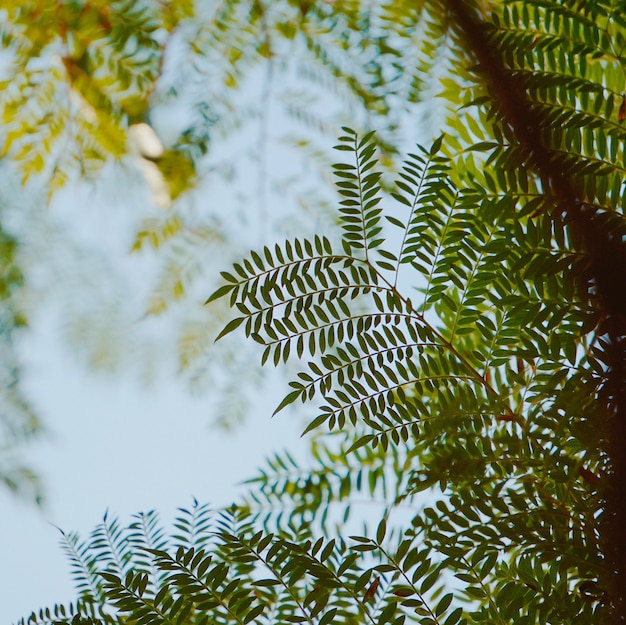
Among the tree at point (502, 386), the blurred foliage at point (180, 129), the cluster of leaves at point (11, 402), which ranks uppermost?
the blurred foliage at point (180, 129)

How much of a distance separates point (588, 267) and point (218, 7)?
69 cm

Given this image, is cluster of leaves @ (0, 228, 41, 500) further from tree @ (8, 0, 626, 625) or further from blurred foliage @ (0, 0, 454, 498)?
tree @ (8, 0, 626, 625)

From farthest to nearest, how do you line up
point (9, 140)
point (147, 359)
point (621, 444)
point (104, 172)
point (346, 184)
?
point (147, 359) < point (104, 172) < point (9, 140) < point (346, 184) < point (621, 444)

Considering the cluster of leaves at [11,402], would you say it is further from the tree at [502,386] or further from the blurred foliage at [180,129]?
the tree at [502,386]

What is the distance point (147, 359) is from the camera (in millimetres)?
1146

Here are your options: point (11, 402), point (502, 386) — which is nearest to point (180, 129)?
point (11, 402)

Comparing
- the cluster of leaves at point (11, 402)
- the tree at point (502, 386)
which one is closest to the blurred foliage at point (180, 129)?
the cluster of leaves at point (11, 402)

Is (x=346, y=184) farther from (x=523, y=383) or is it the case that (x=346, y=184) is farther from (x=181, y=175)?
(x=181, y=175)

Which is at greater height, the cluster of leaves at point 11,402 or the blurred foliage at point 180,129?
the blurred foliage at point 180,129

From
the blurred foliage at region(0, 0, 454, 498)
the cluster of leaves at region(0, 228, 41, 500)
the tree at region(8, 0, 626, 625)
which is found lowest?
the tree at region(8, 0, 626, 625)

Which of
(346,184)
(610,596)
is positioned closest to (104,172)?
(346,184)

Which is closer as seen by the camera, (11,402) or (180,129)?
(11,402)

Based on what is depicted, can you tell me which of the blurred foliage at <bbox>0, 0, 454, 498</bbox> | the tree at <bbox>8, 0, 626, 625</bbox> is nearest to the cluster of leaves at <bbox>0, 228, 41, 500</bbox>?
the blurred foliage at <bbox>0, 0, 454, 498</bbox>

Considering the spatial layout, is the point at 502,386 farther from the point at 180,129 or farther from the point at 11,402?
the point at 180,129
